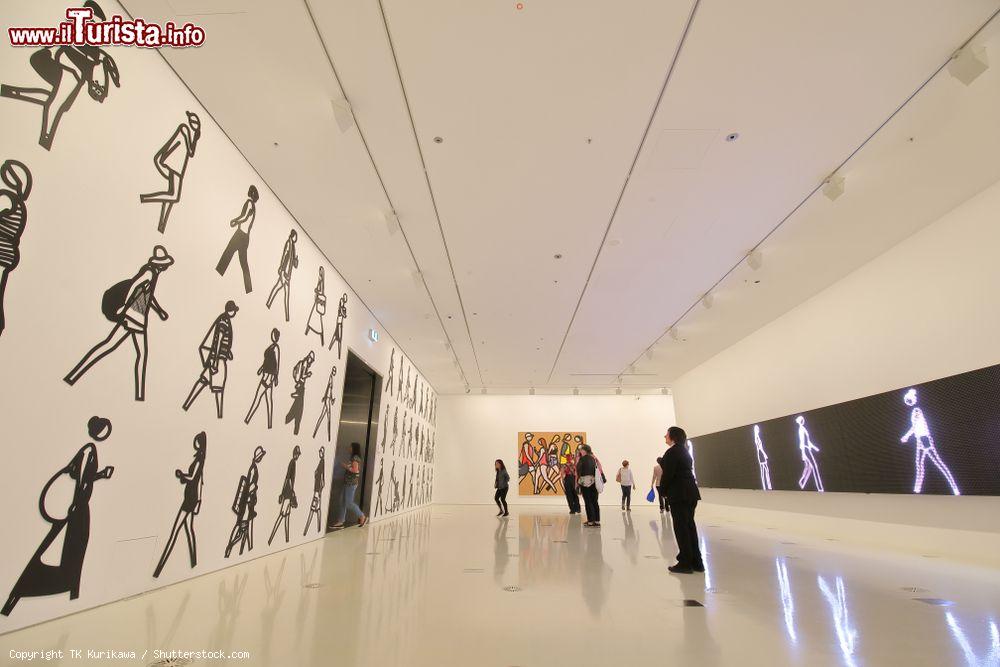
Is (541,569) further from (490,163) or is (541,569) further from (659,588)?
(490,163)

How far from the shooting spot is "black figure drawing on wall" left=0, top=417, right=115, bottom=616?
2531mm

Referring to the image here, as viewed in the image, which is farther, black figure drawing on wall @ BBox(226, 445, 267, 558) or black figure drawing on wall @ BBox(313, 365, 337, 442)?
black figure drawing on wall @ BBox(313, 365, 337, 442)

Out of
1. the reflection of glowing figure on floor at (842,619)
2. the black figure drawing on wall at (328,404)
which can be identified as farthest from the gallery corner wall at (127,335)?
the reflection of glowing figure on floor at (842,619)

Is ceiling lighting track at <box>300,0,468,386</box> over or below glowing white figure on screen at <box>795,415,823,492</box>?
over

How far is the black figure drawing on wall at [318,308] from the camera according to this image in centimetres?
637

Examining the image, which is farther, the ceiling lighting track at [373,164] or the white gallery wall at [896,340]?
the white gallery wall at [896,340]

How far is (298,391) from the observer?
591 cm

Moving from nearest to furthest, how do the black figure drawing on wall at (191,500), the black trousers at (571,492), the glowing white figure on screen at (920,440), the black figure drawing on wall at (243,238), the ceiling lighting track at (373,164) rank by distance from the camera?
the ceiling lighting track at (373,164) < the black figure drawing on wall at (191,500) < the black figure drawing on wall at (243,238) < the glowing white figure on screen at (920,440) < the black trousers at (571,492)

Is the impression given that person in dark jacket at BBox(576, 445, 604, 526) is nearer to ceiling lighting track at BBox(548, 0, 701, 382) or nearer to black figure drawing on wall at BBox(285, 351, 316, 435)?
ceiling lighting track at BBox(548, 0, 701, 382)

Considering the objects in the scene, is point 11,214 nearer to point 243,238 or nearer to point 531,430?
point 243,238

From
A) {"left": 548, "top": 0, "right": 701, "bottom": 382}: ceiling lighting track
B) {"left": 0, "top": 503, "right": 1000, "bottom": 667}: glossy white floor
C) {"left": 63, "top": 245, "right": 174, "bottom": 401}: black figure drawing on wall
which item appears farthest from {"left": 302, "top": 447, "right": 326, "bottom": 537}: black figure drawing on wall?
{"left": 548, "top": 0, "right": 701, "bottom": 382}: ceiling lighting track

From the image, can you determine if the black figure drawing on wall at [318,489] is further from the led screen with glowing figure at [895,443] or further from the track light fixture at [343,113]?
the led screen with glowing figure at [895,443]

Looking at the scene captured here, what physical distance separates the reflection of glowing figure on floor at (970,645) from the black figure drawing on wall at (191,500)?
16.6 ft

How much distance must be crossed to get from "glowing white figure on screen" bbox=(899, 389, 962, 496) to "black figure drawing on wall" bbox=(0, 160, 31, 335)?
895 cm
